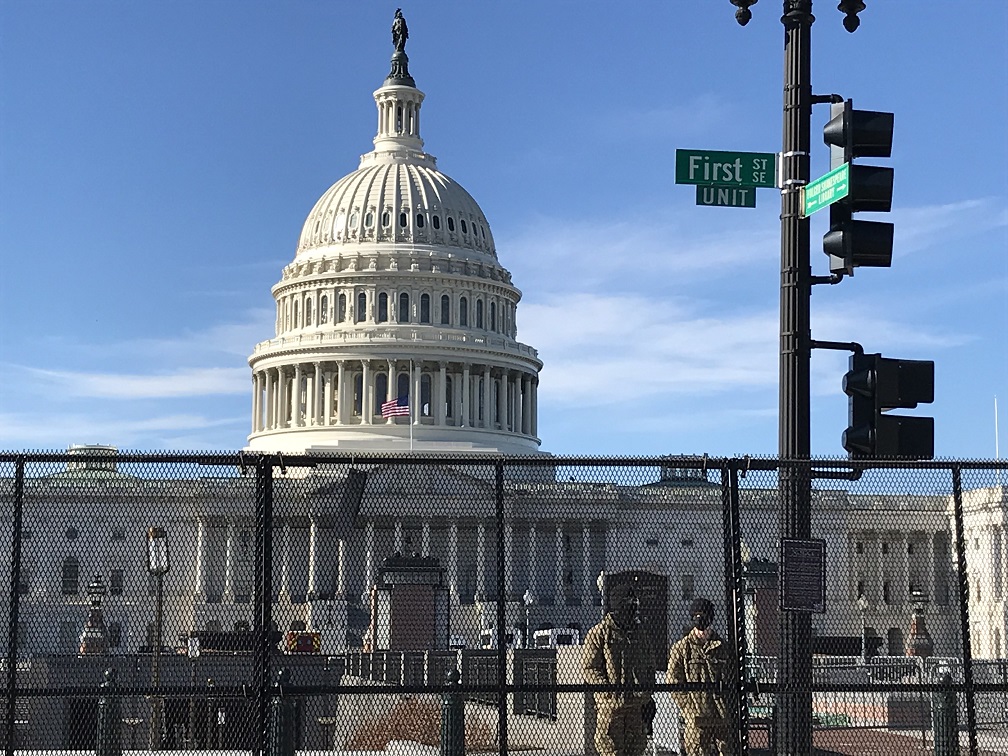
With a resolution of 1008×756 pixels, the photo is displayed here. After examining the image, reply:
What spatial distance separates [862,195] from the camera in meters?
15.6

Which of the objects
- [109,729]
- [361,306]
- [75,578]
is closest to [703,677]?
[109,729]

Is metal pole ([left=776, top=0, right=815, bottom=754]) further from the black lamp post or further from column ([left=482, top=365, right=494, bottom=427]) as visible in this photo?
column ([left=482, top=365, right=494, bottom=427])

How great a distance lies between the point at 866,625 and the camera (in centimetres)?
1742

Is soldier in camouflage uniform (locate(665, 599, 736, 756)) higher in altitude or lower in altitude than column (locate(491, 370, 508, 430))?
lower

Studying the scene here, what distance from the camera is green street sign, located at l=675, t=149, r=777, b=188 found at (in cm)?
1609

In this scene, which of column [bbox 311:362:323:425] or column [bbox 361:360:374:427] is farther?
column [bbox 311:362:323:425]

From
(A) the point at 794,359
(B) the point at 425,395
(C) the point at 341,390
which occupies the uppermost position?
(C) the point at 341,390

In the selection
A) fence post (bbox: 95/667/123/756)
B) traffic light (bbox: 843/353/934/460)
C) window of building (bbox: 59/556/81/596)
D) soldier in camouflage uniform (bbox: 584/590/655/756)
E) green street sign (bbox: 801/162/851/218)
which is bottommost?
fence post (bbox: 95/667/123/756)

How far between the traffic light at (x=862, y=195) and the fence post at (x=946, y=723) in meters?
4.21

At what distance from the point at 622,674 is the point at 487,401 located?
115781 millimetres

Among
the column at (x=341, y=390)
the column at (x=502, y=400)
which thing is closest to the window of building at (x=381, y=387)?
the column at (x=341, y=390)

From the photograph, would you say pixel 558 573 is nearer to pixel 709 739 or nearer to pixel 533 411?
pixel 709 739

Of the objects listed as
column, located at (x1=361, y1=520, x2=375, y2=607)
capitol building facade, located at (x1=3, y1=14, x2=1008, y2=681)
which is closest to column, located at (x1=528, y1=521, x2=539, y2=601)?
capitol building facade, located at (x1=3, y1=14, x2=1008, y2=681)

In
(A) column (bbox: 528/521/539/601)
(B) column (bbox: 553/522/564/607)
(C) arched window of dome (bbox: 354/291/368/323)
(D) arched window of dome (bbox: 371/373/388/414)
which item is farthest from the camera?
(C) arched window of dome (bbox: 354/291/368/323)
